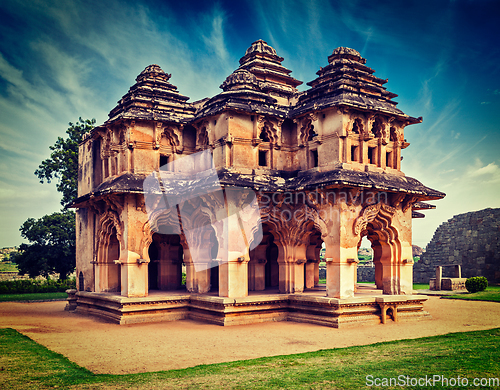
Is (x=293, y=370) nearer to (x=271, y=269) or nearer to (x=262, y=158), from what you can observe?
(x=262, y=158)

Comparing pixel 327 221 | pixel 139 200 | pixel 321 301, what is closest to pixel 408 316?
pixel 321 301

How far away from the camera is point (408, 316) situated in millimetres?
14586

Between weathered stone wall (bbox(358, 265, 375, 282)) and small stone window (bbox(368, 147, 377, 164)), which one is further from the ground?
small stone window (bbox(368, 147, 377, 164))

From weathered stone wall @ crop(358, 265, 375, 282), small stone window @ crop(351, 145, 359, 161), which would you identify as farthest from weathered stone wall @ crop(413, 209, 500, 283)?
small stone window @ crop(351, 145, 359, 161)

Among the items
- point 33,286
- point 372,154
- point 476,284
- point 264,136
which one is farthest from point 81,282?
point 476,284

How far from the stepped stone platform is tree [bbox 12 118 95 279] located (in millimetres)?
15157

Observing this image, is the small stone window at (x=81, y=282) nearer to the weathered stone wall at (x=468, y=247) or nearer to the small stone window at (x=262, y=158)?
the small stone window at (x=262, y=158)

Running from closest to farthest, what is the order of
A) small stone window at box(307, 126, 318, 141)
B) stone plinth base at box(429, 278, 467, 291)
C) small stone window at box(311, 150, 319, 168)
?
small stone window at box(311, 150, 319, 168), small stone window at box(307, 126, 318, 141), stone plinth base at box(429, 278, 467, 291)

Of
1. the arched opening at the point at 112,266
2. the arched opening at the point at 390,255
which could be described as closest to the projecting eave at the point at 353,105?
the arched opening at the point at 390,255

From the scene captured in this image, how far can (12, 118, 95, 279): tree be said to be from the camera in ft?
95.8

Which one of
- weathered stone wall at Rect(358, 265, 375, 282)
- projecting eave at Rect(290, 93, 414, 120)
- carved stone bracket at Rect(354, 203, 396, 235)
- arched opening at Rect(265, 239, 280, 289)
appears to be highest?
projecting eave at Rect(290, 93, 414, 120)

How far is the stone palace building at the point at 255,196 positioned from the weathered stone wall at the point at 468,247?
1656 cm

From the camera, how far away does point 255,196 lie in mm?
15273

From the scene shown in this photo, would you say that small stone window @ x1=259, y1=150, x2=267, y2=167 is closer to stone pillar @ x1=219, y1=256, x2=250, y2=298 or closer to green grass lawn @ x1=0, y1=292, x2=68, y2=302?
stone pillar @ x1=219, y1=256, x2=250, y2=298
